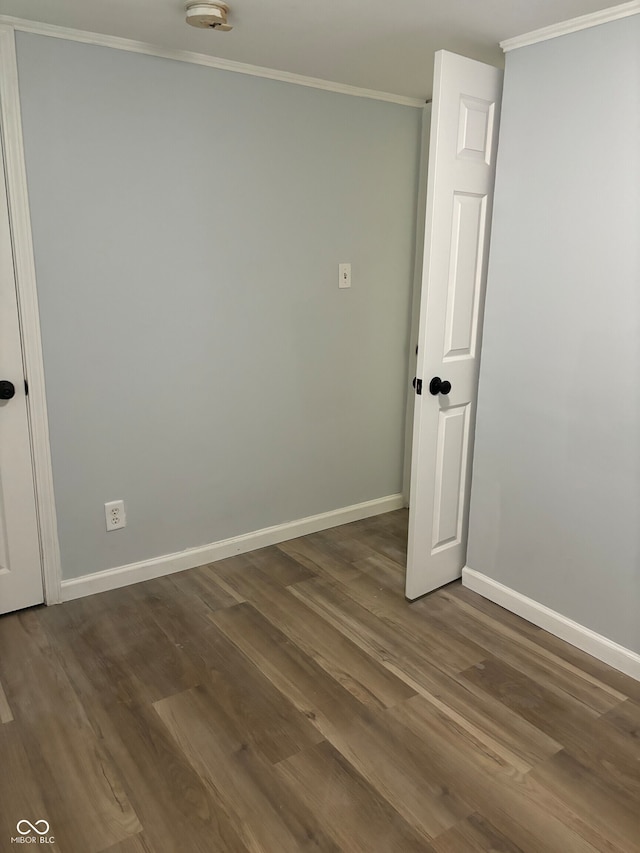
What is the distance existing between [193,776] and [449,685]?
0.89m

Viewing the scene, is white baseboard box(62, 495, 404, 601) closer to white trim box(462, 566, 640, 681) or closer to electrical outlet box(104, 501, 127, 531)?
electrical outlet box(104, 501, 127, 531)

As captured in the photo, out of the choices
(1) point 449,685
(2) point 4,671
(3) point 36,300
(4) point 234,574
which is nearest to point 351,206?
(3) point 36,300

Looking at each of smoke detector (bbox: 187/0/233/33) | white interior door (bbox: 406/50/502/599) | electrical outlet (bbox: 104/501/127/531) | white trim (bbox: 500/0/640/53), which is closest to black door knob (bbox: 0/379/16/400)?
electrical outlet (bbox: 104/501/127/531)

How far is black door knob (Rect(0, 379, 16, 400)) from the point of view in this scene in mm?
2381

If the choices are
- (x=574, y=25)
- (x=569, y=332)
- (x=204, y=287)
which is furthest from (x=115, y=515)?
(x=574, y=25)

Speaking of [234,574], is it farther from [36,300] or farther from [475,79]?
[475,79]

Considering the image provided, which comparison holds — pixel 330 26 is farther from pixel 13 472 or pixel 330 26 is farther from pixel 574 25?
pixel 13 472

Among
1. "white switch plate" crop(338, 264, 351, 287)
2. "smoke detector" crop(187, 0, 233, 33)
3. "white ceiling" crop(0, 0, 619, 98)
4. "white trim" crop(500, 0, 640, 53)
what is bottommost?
"white switch plate" crop(338, 264, 351, 287)

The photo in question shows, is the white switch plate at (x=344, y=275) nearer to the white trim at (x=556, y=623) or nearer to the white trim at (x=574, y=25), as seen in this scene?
the white trim at (x=574, y=25)

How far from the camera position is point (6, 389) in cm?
238

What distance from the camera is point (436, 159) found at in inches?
90.9

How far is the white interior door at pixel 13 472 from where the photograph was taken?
2.35 m

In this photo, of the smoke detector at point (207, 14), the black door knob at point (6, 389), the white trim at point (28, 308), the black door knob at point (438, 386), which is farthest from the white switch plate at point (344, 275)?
the black door knob at point (6, 389)

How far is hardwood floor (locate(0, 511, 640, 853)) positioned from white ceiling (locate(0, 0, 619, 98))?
216 centimetres
